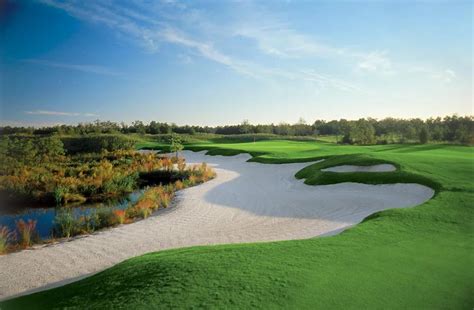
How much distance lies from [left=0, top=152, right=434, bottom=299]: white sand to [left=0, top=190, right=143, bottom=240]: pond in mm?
2497

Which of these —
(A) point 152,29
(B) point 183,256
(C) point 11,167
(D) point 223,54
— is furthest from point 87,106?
(C) point 11,167

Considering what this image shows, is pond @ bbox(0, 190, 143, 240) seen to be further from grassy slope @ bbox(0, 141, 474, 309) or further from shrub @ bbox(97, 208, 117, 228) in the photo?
grassy slope @ bbox(0, 141, 474, 309)

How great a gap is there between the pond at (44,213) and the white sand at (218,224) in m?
2.50

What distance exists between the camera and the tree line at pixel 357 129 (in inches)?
1865

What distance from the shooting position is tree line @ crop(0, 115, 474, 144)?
4736cm

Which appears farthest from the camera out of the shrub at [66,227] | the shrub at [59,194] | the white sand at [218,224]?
the shrub at [59,194]

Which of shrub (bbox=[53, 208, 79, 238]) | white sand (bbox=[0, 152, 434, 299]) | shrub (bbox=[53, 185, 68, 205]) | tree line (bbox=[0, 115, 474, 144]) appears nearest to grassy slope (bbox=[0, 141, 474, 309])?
white sand (bbox=[0, 152, 434, 299])

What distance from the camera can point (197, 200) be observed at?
1422cm

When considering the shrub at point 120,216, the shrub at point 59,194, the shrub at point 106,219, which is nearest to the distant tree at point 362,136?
the shrub at point 59,194

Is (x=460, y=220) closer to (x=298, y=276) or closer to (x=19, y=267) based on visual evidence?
(x=298, y=276)

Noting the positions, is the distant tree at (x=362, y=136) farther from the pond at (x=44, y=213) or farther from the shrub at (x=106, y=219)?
the shrub at (x=106, y=219)

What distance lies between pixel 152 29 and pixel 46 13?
A: 2382 millimetres

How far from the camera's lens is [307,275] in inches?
195

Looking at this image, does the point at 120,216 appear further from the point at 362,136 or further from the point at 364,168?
the point at 362,136
